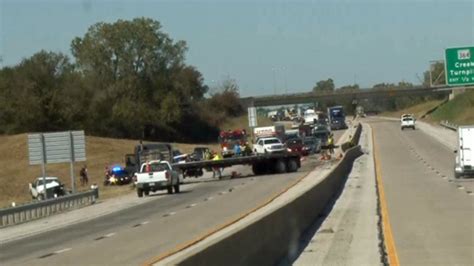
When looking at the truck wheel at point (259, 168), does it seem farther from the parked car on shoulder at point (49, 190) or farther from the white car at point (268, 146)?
the parked car on shoulder at point (49, 190)

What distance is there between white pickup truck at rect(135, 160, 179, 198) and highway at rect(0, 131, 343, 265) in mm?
2078

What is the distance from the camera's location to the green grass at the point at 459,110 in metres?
138

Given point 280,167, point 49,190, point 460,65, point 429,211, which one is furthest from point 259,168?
point 429,211

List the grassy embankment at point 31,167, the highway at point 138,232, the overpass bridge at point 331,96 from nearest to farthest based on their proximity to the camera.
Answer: the highway at point 138,232, the grassy embankment at point 31,167, the overpass bridge at point 331,96

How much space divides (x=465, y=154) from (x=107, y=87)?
8537 centimetres

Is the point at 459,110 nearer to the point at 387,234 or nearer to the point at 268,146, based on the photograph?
the point at 268,146

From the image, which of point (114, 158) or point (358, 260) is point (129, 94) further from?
point (358, 260)

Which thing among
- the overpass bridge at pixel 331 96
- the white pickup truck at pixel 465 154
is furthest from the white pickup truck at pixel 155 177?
the overpass bridge at pixel 331 96

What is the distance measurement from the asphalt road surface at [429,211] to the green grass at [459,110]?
68977 mm

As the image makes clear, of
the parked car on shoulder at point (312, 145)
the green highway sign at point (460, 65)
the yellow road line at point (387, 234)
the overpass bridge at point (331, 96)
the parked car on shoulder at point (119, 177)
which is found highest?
the overpass bridge at point (331, 96)

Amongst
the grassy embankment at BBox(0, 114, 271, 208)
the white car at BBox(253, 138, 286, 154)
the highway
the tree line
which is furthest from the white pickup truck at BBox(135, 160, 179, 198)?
the tree line

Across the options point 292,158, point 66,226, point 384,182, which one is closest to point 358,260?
point 66,226

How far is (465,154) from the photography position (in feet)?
154

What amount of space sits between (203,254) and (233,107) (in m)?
158
